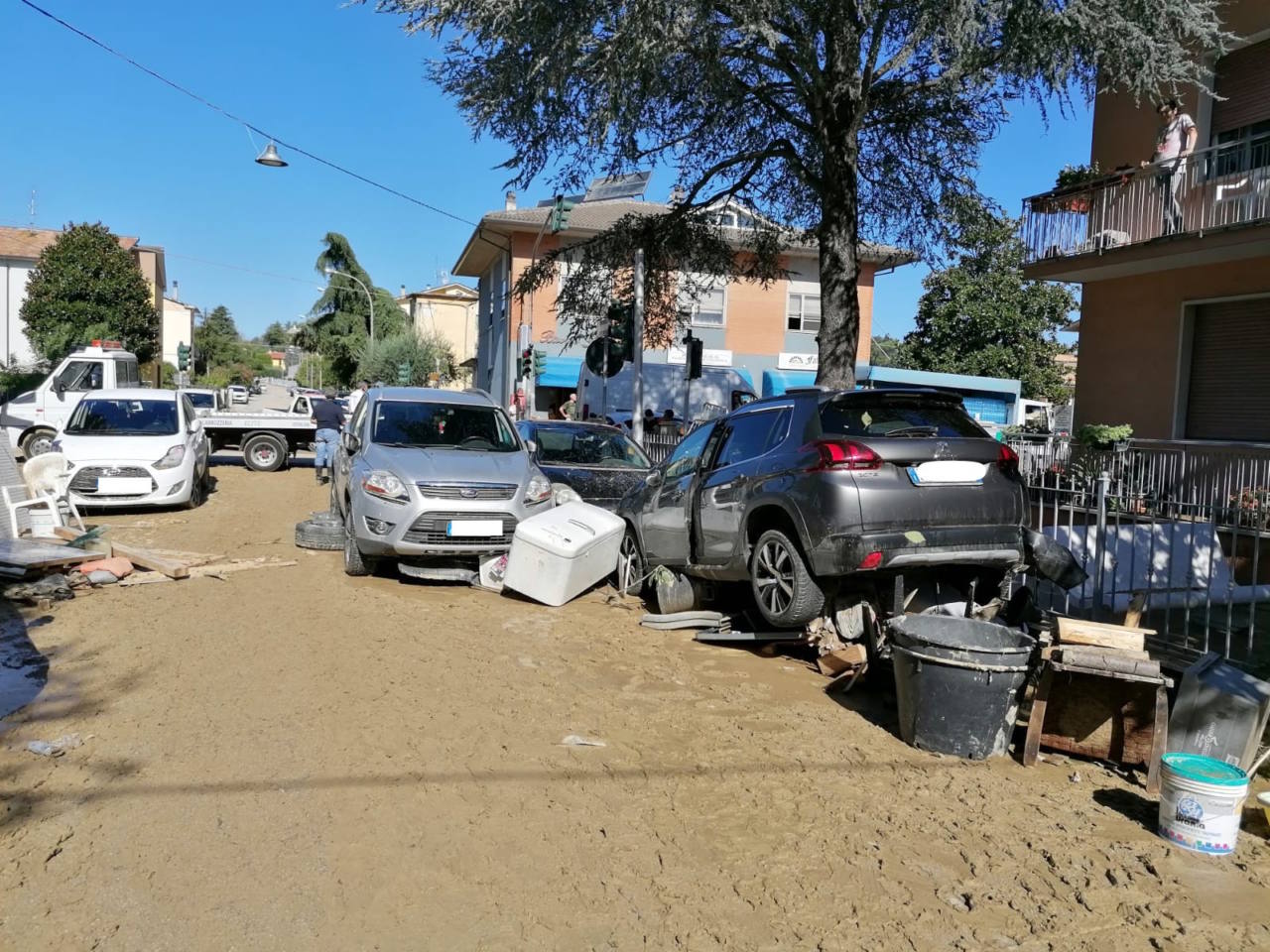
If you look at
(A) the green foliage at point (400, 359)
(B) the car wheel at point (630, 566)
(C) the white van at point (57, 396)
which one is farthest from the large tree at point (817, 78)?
(A) the green foliage at point (400, 359)

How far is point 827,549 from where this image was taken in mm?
6074

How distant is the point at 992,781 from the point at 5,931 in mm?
4102

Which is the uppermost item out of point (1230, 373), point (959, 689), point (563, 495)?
point (1230, 373)

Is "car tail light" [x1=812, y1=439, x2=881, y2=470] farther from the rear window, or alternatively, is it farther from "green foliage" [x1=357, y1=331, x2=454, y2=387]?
"green foliage" [x1=357, y1=331, x2=454, y2=387]

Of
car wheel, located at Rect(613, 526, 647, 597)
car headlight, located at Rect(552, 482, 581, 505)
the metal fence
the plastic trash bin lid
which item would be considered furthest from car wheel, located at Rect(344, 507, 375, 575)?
the plastic trash bin lid

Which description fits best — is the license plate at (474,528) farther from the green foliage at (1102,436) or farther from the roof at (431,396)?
the green foliage at (1102,436)

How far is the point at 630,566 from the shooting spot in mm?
9219

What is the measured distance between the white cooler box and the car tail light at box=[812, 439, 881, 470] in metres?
2.90

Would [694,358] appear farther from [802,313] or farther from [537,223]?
[802,313]

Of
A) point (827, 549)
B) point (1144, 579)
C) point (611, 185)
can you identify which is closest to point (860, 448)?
point (827, 549)

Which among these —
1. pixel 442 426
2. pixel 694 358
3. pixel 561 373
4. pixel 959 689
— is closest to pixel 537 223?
pixel 561 373

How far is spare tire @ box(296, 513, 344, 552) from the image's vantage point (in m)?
10.7

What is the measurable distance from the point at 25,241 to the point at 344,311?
18.6 metres

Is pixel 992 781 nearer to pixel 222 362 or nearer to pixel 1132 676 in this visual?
pixel 1132 676
